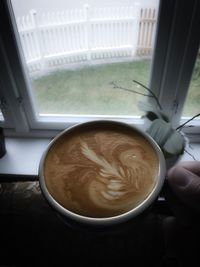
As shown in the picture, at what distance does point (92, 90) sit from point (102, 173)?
0.46 meters

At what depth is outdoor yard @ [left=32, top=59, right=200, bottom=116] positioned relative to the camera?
89 cm

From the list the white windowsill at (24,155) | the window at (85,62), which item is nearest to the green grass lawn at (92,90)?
the window at (85,62)

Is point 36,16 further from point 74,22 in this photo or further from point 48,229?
point 48,229

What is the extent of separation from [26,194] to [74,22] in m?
0.54

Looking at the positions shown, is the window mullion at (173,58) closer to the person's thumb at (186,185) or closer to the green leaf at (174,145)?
the green leaf at (174,145)

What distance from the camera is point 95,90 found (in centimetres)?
96

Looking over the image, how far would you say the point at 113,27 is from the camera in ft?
2.61

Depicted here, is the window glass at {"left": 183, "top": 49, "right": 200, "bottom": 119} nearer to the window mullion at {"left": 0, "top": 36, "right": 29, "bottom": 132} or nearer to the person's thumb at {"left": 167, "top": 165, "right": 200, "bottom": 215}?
the person's thumb at {"left": 167, "top": 165, "right": 200, "bottom": 215}

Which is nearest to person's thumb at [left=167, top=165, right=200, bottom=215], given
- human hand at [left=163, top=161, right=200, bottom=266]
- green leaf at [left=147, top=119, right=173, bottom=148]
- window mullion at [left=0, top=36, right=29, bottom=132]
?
human hand at [left=163, top=161, right=200, bottom=266]

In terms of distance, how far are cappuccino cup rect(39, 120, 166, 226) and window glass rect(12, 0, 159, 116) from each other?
0.25m

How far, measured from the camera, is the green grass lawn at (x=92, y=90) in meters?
0.89

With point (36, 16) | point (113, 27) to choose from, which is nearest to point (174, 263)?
point (113, 27)

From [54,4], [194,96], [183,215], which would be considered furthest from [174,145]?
[54,4]

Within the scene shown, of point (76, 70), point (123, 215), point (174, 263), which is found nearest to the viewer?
point (123, 215)
